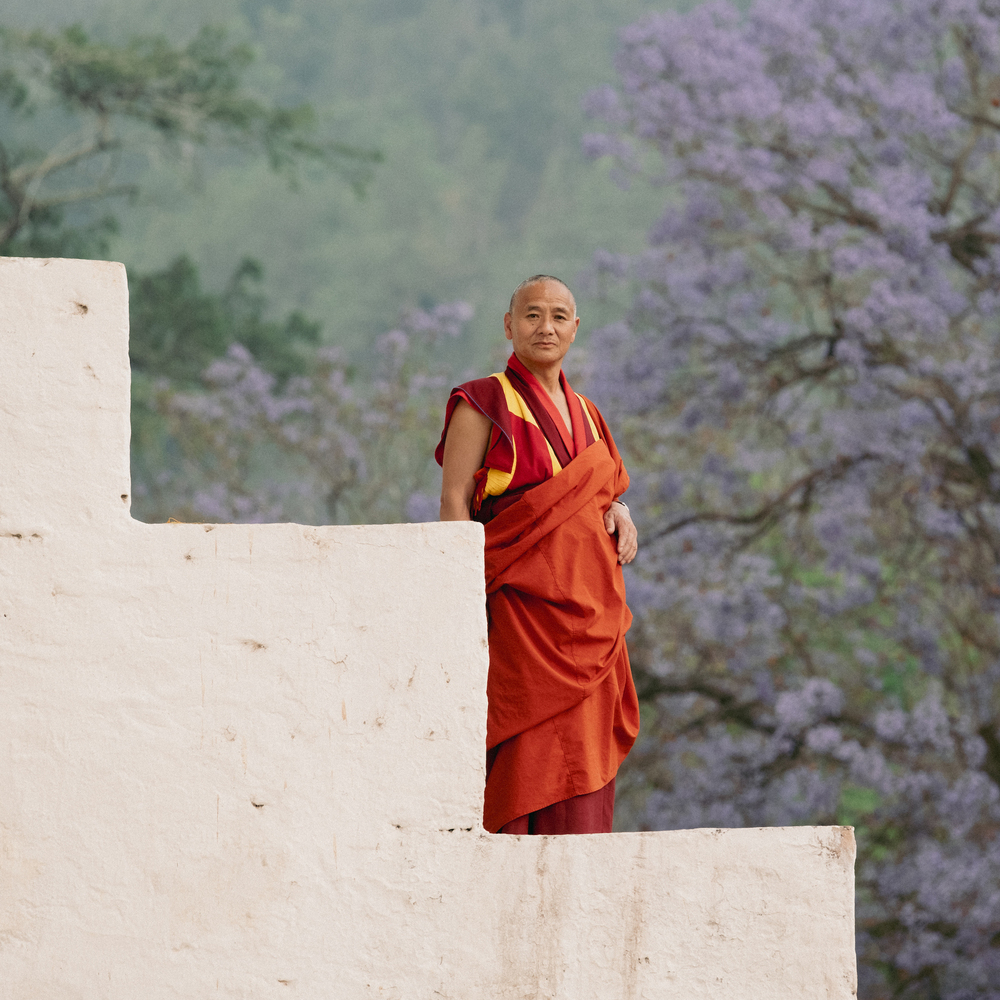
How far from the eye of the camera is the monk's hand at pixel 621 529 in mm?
2725

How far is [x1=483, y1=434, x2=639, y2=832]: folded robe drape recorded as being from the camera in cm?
257

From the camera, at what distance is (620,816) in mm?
8508

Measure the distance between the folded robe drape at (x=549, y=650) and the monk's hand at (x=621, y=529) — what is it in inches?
2.1

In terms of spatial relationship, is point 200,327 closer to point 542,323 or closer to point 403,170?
point 403,170

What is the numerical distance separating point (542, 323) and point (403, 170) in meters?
11.5

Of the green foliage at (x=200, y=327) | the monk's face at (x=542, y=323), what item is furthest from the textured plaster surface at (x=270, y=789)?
the green foliage at (x=200, y=327)

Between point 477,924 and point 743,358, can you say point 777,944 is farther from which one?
point 743,358

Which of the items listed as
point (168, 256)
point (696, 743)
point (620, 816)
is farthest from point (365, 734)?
point (168, 256)

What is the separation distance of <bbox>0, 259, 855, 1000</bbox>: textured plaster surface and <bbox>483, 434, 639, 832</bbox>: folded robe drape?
0.90 ft

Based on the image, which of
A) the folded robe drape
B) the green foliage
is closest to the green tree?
the green foliage

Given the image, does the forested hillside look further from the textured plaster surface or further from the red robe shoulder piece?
the textured plaster surface

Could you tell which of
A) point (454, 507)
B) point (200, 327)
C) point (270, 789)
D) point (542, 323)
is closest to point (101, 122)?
point (200, 327)

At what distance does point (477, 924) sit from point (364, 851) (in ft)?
0.73

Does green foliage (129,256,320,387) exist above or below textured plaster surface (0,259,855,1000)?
above
